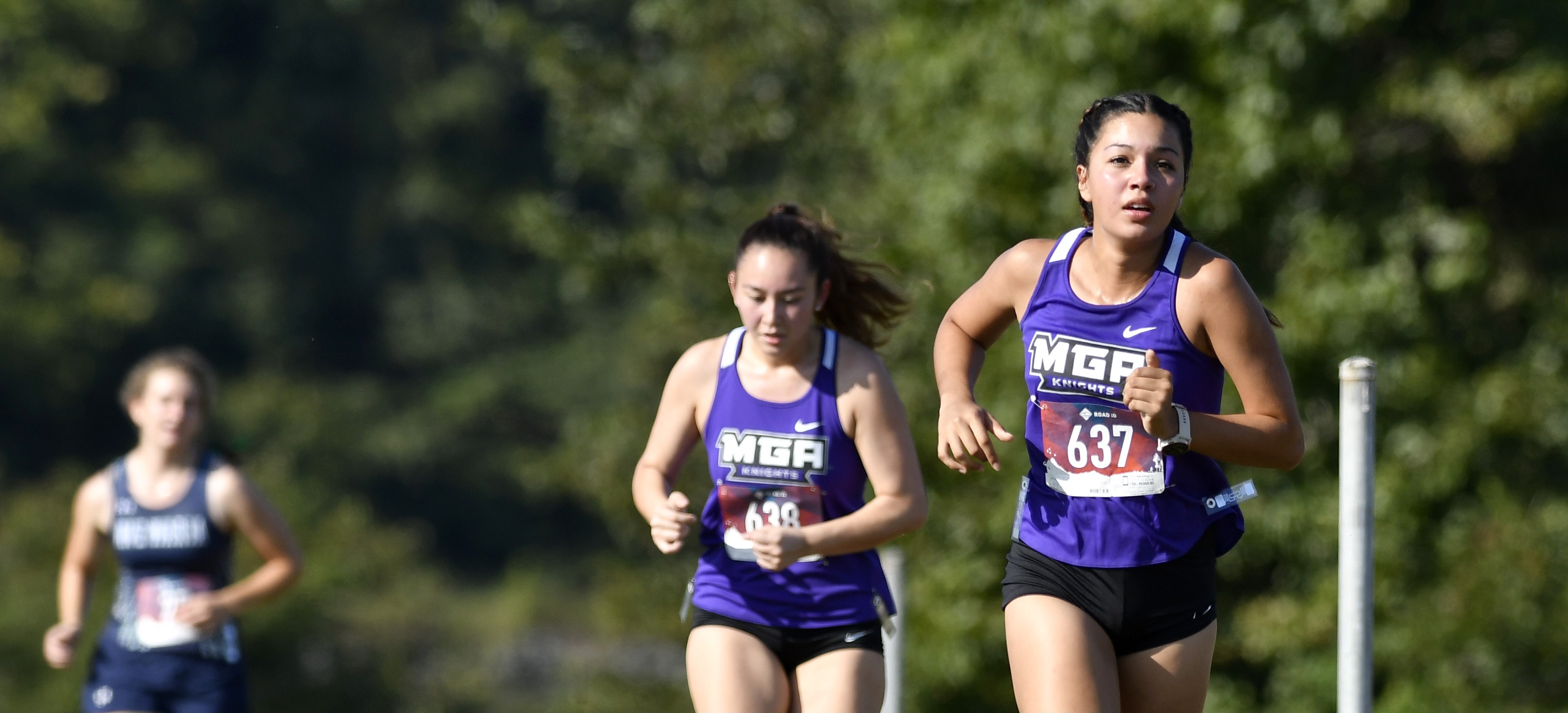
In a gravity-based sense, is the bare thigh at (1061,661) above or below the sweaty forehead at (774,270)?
below

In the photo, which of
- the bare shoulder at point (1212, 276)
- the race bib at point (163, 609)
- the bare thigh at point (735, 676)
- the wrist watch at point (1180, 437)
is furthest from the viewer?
the race bib at point (163, 609)

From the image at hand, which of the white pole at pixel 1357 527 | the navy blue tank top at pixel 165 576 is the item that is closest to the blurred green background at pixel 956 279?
the navy blue tank top at pixel 165 576

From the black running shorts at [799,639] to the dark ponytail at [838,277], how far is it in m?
0.78

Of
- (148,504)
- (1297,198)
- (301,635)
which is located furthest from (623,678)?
(148,504)

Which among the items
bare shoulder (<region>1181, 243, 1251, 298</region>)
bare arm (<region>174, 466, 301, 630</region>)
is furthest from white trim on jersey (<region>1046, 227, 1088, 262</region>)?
bare arm (<region>174, 466, 301, 630</region>)

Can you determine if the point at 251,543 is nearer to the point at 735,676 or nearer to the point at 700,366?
the point at 700,366

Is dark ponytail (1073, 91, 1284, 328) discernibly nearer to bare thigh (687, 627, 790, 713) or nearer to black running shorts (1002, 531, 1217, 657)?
black running shorts (1002, 531, 1217, 657)

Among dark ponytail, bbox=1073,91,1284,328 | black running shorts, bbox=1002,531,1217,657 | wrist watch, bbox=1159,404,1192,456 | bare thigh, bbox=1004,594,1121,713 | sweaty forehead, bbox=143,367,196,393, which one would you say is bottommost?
bare thigh, bbox=1004,594,1121,713

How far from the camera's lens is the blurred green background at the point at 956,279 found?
10445 mm

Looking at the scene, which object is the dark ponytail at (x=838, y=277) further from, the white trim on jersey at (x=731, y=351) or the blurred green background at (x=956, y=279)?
the blurred green background at (x=956, y=279)

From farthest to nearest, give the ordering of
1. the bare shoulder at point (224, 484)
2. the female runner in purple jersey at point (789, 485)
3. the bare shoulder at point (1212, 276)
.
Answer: the bare shoulder at point (224, 484) → the female runner in purple jersey at point (789, 485) → the bare shoulder at point (1212, 276)

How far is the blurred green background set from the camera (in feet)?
34.3

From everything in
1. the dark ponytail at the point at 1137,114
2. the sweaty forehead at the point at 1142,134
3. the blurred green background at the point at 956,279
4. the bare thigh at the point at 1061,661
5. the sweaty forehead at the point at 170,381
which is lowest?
the bare thigh at the point at 1061,661

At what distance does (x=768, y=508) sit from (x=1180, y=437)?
115 centimetres
